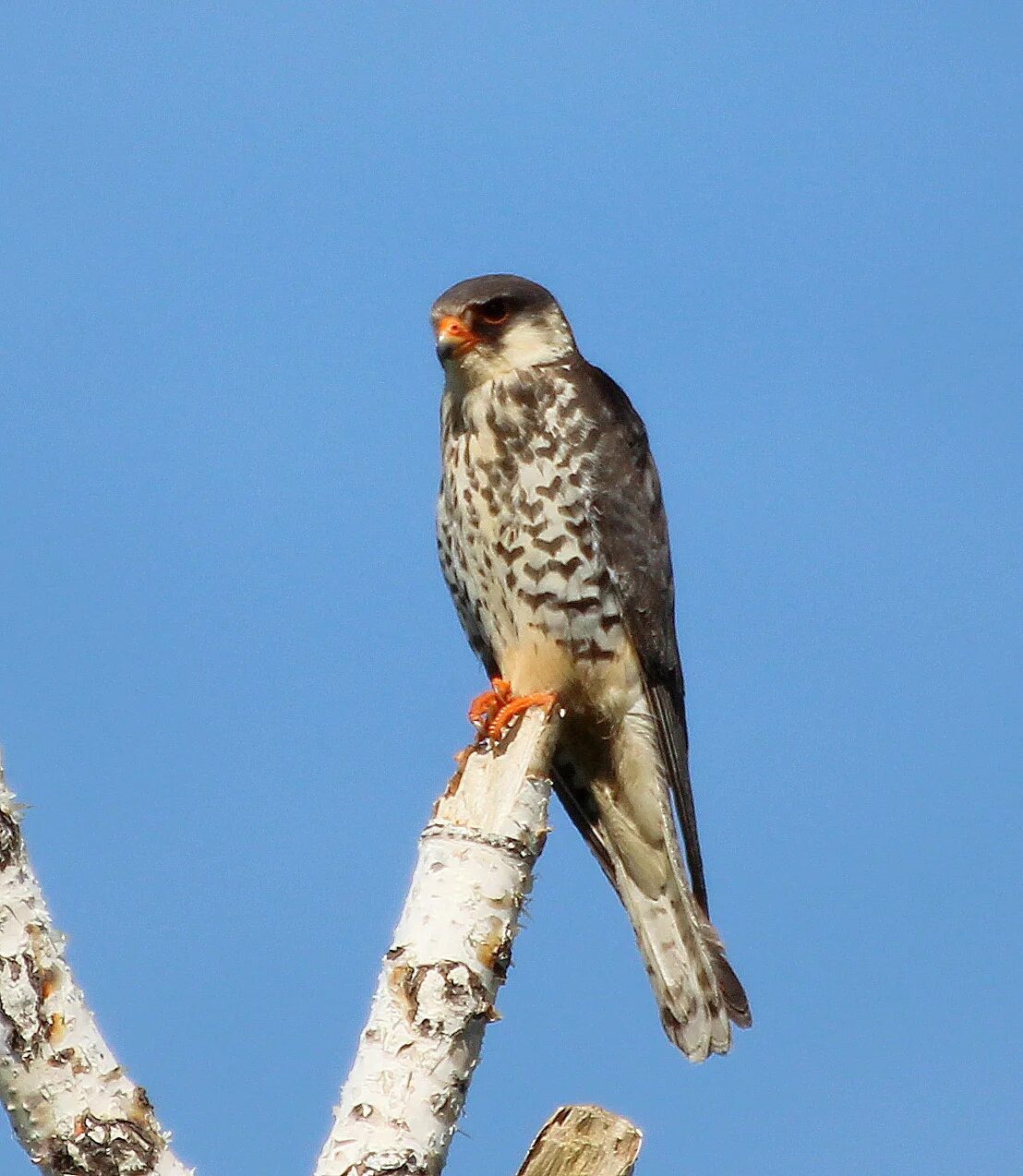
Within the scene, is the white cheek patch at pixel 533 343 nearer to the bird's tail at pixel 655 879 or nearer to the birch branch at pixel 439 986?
the bird's tail at pixel 655 879

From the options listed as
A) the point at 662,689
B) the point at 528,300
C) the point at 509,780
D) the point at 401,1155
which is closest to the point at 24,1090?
the point at 401,1155

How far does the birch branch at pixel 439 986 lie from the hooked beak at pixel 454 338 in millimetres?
1600

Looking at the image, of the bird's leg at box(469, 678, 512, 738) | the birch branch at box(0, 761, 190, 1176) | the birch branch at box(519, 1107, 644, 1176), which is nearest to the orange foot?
the bird's leg at box(469, 678, 512, 738)

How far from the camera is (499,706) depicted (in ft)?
15.5

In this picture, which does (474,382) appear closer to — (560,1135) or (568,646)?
(568,646)

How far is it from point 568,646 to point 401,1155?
206 cm

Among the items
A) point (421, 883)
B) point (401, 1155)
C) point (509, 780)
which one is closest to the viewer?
point (401, 1155)

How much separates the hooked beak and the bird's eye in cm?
7

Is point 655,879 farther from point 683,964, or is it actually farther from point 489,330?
point 489,330

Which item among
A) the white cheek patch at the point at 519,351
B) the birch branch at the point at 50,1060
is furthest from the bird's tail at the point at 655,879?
the birch branch at the point at 50,1060

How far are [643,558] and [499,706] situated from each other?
2.05ft

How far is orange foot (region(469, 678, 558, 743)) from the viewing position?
4347 mm

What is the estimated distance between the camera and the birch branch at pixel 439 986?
9.73 ft

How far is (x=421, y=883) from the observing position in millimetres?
3420
